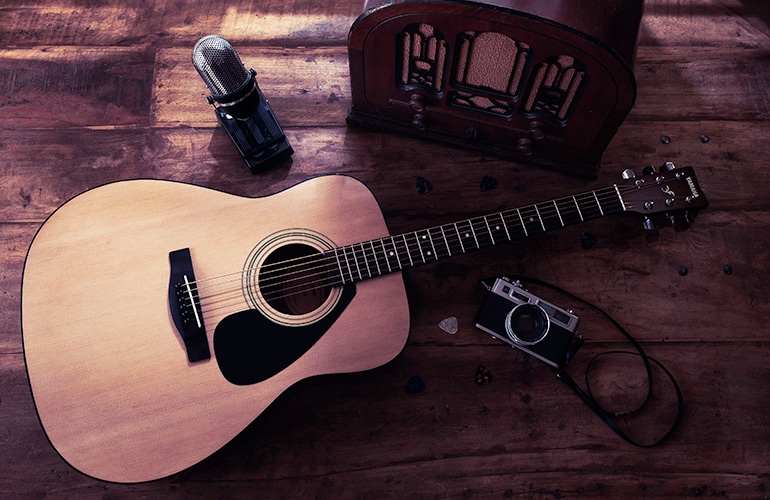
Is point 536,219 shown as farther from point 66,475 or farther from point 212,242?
point 66,475

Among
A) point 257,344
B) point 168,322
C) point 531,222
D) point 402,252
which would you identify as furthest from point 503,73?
point 168,322

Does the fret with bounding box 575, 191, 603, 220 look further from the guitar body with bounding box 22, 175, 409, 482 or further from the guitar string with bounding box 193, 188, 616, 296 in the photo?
the guitar body with bounding box 22, 175, 409, 482

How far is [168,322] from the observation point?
1.15 metres

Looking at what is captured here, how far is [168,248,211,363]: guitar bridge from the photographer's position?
114 cm

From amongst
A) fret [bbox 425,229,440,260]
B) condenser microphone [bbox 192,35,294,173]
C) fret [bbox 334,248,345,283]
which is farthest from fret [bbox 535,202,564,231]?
condenser microphone [bbox 192,35,294,173]

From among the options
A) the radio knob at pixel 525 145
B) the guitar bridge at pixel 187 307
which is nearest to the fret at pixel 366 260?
the guitar bridge at pixel 187 307

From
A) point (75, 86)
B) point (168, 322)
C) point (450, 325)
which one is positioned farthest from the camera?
point (75, 86)

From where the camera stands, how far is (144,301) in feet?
3.80

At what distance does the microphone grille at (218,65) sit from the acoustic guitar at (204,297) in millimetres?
230

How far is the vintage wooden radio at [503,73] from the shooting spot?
105 cm

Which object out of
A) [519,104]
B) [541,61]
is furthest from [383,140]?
[541,61]

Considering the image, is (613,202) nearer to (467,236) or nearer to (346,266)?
(467,236)

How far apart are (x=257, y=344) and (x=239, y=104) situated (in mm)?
535

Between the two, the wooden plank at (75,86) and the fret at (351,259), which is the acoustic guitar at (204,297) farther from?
the wooden plank at (75,86)
